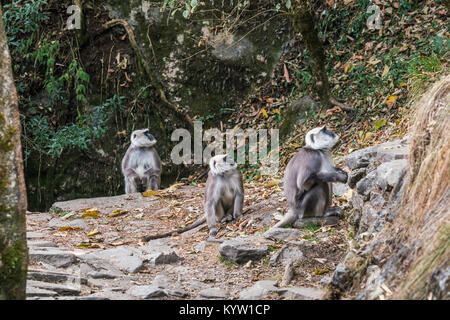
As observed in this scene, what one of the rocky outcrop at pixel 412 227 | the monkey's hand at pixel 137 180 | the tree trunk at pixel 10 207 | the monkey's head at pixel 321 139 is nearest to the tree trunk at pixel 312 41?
the monkey's head at pixel 321 139

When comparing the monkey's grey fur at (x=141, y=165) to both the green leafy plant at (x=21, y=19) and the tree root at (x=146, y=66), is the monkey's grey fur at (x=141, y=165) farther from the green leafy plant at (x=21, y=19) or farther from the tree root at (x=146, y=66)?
the green leafy plant at (x=21, y=19)

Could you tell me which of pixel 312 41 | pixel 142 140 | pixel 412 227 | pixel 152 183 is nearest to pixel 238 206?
pixel 312 41

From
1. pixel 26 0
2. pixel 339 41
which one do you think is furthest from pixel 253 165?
pixel 26 0

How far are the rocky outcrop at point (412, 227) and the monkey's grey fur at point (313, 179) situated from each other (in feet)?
4.91

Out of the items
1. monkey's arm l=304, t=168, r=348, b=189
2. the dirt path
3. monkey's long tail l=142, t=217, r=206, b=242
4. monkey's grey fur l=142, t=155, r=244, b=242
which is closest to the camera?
the dirt path

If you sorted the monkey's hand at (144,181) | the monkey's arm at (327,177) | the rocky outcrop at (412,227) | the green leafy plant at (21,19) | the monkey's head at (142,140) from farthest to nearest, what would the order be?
the green leafy plant at (21,19), the monkey's head at (142,140), the monkey's hand at (144,181), the monkey's arm at (327,177), the rocky outcrop at (412,227)

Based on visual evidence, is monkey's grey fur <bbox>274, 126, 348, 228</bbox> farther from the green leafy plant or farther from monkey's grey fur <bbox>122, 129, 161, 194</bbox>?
the green leafy plant

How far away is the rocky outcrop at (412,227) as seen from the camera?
3.21 m

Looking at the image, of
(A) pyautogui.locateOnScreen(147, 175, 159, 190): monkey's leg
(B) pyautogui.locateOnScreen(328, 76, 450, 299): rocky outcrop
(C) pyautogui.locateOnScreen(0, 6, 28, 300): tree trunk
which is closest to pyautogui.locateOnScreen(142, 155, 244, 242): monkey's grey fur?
(B) pyautogui.locateOnScreen(328, 76, 450, 299): rocky outcrop

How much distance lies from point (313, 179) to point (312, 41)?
372 centimetres

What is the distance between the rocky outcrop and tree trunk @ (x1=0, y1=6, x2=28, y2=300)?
200 cm

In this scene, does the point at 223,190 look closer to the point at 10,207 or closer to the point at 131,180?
the point at 131,180

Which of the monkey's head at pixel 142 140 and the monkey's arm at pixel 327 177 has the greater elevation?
the monkey's head at pixel 142 140

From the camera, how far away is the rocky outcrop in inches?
126
